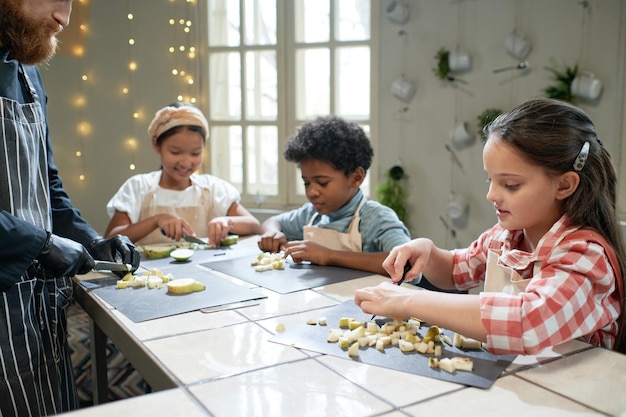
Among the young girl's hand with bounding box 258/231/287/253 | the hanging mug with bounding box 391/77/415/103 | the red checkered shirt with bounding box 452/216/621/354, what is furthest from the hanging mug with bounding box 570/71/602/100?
the red checkered shirt with bounding box 452/216/621/354

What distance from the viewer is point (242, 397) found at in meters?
0.84

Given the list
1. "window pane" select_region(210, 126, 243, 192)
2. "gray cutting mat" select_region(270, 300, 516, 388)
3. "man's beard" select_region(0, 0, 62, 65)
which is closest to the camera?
"gray cutting mat" select_region(270, 300, 516, 388)

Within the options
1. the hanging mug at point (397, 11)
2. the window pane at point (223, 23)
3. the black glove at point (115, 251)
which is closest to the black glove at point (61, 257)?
the black glove at point (115, 251)

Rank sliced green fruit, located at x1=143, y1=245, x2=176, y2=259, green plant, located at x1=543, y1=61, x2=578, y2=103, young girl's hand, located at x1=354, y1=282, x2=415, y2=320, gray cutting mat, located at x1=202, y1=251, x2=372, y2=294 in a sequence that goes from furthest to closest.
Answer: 1. green plant, located at x1=543, y1=61, x2=578, y2=103
2. sliced green fruit, located at x1=143, y1=245, x2=176, y2=259
3. gray cutting mat, located at x1=202, y1=251, x2=372, y2=294
4. young girl's hand, located at x1=354, y1=282, x2=415, y2=320

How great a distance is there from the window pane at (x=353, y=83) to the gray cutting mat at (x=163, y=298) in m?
2.38

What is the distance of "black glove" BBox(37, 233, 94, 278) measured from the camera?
1334mm

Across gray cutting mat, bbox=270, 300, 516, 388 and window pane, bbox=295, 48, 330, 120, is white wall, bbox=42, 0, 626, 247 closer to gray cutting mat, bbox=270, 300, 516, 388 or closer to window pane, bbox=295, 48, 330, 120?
window pane, bbox=295, 48, 330, 120

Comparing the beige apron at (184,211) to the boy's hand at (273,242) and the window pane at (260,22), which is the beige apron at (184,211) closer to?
the boy's hand at (273,242)

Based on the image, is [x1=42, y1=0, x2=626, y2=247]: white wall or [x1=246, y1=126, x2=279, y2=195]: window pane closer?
[x1=42, y1=0, x2=626, y2=247]: white wall

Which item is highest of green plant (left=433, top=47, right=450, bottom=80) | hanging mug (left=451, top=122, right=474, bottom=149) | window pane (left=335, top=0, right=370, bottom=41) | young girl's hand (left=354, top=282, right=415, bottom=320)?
window pane (left=335, top=0, right=370, bottom=41)

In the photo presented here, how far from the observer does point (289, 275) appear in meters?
1.62

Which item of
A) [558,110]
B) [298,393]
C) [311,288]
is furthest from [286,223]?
[298,393]

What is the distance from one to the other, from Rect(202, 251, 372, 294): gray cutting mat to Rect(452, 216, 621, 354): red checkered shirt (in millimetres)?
540

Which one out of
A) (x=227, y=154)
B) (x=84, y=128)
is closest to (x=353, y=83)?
(x=227, y=154)
